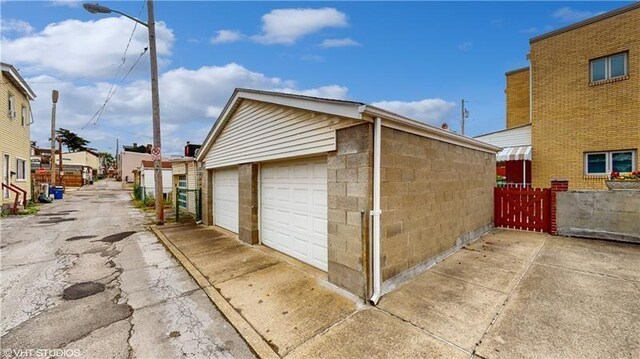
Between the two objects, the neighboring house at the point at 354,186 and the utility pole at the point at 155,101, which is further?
the utility pole at the point at 155,101

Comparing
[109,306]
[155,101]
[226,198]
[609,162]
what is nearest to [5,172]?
[155,101]

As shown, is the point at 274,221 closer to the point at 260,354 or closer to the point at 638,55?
the point at 260,354

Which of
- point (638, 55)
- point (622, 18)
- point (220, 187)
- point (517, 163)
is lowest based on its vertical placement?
point (220, 187)

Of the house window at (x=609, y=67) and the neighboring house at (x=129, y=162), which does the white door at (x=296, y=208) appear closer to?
the house window at (x=609, y=67)

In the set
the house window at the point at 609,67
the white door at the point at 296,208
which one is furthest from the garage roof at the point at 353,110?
the house window at the point at 609,67

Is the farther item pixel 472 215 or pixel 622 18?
pixel 622 18

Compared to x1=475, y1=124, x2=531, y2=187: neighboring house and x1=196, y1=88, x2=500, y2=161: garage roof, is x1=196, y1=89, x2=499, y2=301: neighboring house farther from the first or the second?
x1=475, y1=124, x2=531, y2=187: neighboring house

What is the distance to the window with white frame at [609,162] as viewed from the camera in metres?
9.70

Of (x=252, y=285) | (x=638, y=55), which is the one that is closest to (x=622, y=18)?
(x=638, y=55)

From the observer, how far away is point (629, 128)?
31.6 ft

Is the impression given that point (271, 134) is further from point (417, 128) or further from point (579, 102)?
point (579, 102)

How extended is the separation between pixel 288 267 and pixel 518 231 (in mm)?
6750

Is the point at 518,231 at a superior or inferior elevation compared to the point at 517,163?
inferior

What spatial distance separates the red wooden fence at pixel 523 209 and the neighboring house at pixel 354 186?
0.56 m
